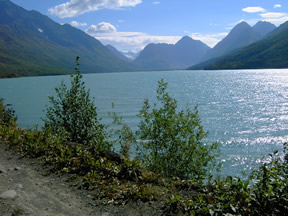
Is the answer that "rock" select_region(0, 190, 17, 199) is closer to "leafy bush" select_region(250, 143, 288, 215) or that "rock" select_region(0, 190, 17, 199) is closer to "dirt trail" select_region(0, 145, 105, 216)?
"dirt trail" select_region(0, 145, 105, 216)

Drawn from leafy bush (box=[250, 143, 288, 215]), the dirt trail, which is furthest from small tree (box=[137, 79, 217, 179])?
leafy bush (box=[250, 143, 288, 215])

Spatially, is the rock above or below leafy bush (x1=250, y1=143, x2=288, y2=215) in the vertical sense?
below

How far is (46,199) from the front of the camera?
8.15m

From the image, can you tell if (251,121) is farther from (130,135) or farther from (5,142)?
(5,142)

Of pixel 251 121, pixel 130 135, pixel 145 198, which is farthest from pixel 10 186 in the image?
pixel 251 121

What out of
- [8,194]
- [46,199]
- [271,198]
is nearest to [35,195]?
[46,199]

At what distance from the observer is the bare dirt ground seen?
24.3ft

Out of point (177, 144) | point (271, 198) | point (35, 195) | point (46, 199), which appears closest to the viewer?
point (271, 198)

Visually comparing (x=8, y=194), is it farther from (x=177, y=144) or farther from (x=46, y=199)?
(x=177, y=144)

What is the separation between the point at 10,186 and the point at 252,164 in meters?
27.7

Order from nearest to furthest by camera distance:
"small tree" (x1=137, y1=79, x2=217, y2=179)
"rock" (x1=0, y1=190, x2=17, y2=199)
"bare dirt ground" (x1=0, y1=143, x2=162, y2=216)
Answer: "bare dirt ground" (x1=0, y1=143, x2=162, y2=216) → "rock" (x1=0, y1=190, x2=17, y2=199) → "small tree" (x1=137, y1=79, x2=217, y2=179)

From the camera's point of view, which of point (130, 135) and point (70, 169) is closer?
point (70, 169)

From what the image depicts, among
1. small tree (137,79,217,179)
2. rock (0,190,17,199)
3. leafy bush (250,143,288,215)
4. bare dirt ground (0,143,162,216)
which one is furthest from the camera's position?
small tree (137,79,217,179)

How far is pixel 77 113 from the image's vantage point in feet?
62.2
